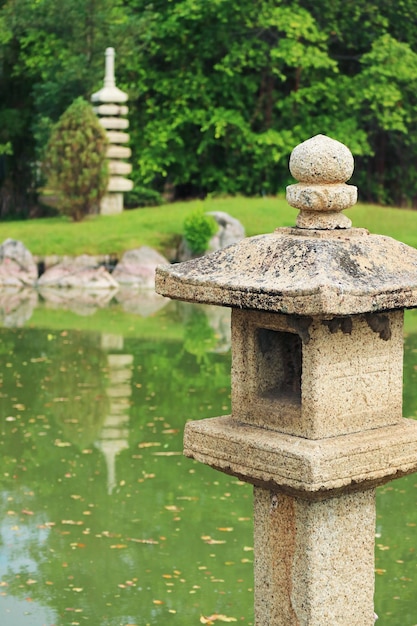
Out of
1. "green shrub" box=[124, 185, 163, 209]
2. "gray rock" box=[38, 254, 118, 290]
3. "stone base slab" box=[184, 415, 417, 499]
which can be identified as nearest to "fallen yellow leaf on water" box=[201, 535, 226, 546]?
"stone base slab" box=[184, 415, 417, 499]

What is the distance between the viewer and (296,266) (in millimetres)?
5453

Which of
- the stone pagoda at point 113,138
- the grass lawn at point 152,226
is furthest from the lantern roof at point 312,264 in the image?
the stone pagoda at point 113,138

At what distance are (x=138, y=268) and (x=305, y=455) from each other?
717 inches

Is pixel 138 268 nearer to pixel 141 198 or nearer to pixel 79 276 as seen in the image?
pixel 79 276

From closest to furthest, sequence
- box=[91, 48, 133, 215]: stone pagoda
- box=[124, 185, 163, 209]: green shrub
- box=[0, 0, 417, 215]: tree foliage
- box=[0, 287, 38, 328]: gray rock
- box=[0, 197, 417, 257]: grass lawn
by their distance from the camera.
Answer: box=[0, 287, 38, 328]: gray rock, box=[0, 197, 417, 257]: grass lawn, box=[91, 48, 133, 215]: stone pagoda, box=[0, 0, 417, 215]: tree foliage, box=[124, 185, 163, 209]: green shrub

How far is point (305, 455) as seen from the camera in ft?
17.7

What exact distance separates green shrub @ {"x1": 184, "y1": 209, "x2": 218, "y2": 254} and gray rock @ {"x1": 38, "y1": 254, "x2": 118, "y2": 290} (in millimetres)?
1736

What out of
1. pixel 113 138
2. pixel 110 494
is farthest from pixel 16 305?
pixel 110 494

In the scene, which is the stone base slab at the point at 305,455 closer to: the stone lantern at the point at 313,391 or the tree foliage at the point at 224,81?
the stone lantern at the point at 313,391

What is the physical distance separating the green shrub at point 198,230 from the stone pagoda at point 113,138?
459 cm

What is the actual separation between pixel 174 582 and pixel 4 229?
1794 cm

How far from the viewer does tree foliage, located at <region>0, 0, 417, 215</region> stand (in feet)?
97.3

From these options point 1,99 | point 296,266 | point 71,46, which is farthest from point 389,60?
point 296,266

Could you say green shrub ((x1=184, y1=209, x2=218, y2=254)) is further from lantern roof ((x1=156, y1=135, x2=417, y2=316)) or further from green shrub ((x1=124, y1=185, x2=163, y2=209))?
lantern roof ((x1=156, y1=135, x2=417, y2=316))
